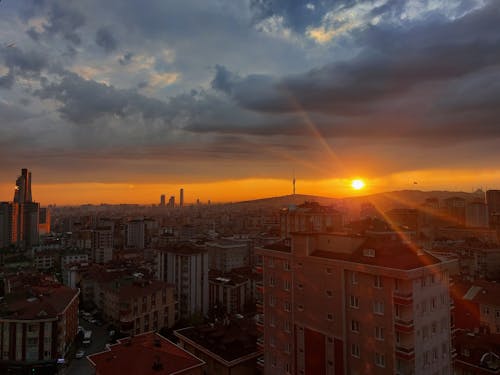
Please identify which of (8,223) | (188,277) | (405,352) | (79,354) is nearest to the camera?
(405,352)

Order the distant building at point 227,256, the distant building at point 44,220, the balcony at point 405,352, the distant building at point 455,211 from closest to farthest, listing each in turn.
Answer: the balcony at point 405,352, the distant building at point 227,256, the distant building at point 455,211, the distant building at point 44,220

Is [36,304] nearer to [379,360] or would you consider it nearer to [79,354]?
[79,354]

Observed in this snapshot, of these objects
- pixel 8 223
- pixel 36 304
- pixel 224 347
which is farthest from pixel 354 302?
pixel 8 223

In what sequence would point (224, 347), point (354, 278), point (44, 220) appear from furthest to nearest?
point (44, 220) → point (224, 347) → point (354, 278)

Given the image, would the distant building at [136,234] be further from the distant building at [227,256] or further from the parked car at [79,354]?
the parked car at [79,354]

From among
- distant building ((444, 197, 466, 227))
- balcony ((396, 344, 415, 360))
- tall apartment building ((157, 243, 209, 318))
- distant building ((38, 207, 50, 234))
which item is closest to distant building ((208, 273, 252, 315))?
tall apartment building ((157, 243, 209, 318))

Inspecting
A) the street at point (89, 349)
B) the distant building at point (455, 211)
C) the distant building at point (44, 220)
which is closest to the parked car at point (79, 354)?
the street at point (89, 349)

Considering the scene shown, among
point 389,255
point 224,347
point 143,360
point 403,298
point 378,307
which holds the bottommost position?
point 224,347
